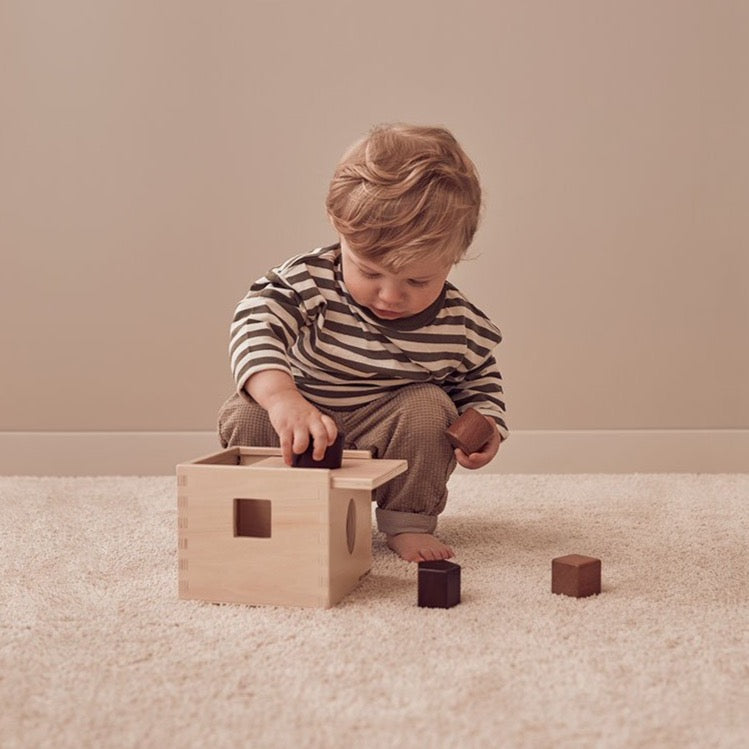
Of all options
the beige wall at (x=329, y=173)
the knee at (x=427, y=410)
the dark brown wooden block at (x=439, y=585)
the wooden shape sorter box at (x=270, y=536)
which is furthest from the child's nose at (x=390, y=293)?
the beige wall at (x=329, y=173)

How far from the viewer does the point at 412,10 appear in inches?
70.3

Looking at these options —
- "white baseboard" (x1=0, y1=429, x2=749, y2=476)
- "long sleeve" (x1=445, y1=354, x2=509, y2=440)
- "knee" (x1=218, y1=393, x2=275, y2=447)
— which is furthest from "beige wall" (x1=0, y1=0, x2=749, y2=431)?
"knee" (x1=218, y1=393, x2=275, y2=447)

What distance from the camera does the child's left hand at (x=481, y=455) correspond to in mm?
1184

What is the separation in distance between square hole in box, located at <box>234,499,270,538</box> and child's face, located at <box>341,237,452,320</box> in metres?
0.29

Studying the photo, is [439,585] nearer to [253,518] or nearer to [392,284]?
[253,518]

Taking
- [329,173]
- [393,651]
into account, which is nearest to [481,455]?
[393,651]

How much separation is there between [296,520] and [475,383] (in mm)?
428

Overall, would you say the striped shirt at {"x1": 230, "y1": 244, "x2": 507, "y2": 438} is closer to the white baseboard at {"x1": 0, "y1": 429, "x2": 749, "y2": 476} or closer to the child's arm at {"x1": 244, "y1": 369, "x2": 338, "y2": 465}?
the child's arm at {"x1": 244, "y1": 369, "x2": 338, "y2": 465}

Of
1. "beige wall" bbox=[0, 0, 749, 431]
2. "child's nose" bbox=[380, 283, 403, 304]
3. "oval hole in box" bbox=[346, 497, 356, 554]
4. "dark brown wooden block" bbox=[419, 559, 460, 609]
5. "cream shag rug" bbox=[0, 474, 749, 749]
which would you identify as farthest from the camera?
"beige wall" bbox=[0, 0, 749, 431]

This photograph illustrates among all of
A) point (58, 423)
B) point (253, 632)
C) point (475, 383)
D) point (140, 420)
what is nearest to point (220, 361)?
point (140, 420)

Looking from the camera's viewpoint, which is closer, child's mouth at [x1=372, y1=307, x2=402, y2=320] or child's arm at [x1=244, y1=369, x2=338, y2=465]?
child's arm at [x1=244, y1=369, x2=338, y2=465]

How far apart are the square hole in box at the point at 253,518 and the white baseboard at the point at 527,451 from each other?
810 millimetres

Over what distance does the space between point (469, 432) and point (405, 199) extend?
0.28 meters

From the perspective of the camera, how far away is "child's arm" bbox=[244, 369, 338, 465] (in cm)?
98
